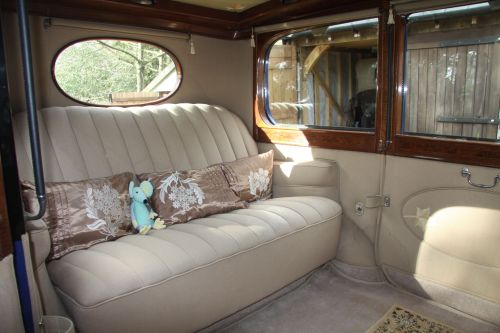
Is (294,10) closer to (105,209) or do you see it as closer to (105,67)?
(105,67)

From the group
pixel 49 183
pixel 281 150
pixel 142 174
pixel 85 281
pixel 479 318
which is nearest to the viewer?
pixel 85 281

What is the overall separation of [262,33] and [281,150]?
929 mm

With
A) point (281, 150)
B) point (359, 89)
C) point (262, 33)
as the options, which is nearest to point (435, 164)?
point (359, 89)

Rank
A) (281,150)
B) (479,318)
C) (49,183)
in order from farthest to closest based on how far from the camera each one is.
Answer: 1. (281,150)
2. (479,318)
3. (49,183)

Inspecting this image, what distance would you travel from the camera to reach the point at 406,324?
214cm

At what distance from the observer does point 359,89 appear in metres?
2.65

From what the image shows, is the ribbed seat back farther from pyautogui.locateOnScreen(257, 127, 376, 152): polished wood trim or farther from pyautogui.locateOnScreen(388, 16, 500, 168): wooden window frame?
pyautogui.locateOnScreen(388, 16, 500, 168): wooden window frame

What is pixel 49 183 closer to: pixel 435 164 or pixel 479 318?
pixel 435 164

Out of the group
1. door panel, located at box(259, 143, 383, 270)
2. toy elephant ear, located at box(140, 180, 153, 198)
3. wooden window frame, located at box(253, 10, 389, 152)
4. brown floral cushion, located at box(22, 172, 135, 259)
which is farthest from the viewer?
door panel, located at box(259, 143, 383, 270)

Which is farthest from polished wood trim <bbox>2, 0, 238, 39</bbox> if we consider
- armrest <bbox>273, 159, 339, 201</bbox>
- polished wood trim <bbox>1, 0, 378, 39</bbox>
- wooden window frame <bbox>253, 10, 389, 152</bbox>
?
armrest <bbox>273, 159, 339, 201</bbox>

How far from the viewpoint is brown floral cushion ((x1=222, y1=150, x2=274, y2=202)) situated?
262 centimetres

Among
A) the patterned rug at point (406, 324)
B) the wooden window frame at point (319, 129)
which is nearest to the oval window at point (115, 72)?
the wooden window frame at point (319, 129)

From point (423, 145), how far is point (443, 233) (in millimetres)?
518

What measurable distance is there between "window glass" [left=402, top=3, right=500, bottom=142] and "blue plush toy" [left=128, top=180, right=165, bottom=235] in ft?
5.19
